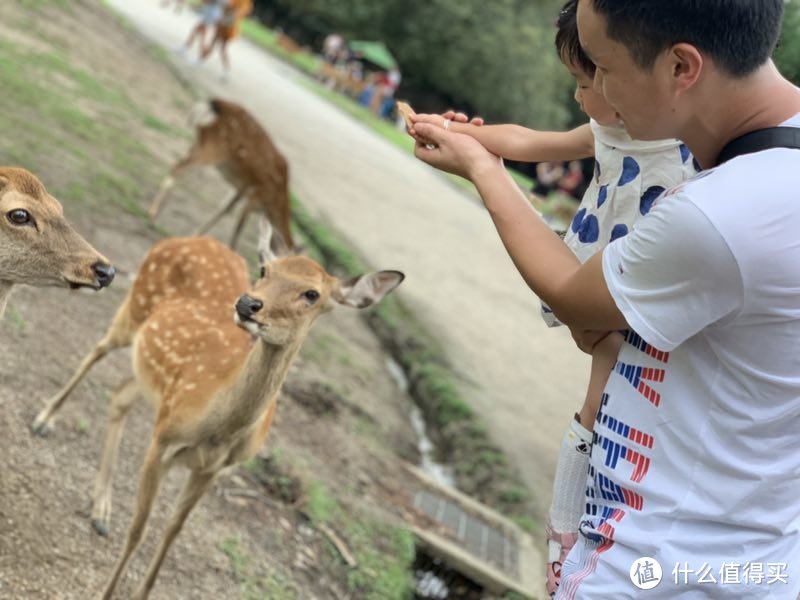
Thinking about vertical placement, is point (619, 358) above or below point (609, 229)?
below

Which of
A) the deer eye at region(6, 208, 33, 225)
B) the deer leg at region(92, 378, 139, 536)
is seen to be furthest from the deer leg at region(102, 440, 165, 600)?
the deer eye at region(6, 208, 33, 225)

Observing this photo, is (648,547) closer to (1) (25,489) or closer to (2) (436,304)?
(1) (25,489)

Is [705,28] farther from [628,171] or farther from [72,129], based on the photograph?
[72,129]

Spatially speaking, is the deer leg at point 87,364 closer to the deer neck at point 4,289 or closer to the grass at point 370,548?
the grass at point 370,548

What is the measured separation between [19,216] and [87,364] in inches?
59.0

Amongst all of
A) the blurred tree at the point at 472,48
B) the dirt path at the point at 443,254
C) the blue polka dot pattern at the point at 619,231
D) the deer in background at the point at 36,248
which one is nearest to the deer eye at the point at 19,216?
the deer in background at the point at 36,248

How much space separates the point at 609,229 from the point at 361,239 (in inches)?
355

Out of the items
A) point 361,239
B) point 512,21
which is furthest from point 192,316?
point 512,21

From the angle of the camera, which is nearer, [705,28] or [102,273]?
[705,28]

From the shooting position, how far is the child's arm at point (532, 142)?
2.21 metres

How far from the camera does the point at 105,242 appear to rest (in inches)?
260

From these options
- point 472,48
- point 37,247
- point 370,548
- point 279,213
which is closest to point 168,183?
point 279,213

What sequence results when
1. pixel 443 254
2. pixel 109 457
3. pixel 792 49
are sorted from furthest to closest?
1. pixel 443 254
2. pixel 109 457
3. pixel 792 49

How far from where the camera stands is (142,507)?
11.5 ft
